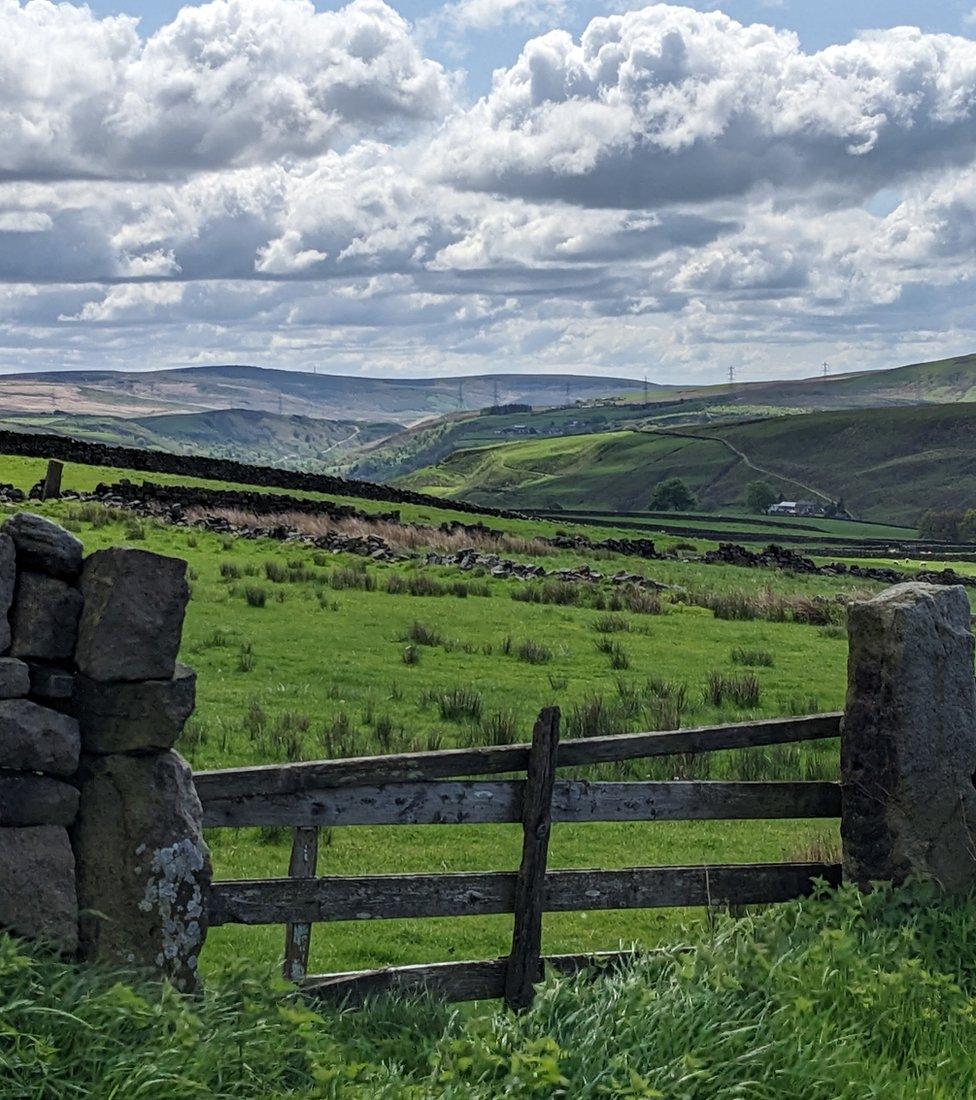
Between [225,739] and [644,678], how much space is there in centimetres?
878

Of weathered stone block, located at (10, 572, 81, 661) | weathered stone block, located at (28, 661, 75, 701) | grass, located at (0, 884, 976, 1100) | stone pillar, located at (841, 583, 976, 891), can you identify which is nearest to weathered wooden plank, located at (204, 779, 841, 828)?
stone pillar, located at (841, 583, 976, 891)

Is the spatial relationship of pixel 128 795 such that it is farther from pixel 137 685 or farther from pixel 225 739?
pixel 225 739

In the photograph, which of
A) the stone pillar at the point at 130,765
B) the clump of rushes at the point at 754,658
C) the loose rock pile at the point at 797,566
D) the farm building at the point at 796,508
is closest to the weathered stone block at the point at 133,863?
the stone pillar at the point at 130,765

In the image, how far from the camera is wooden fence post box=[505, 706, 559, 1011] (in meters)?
8.87

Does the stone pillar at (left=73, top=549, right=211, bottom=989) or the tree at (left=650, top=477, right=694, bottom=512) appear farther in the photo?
the tree at (left=650, top=477, right=694, bottom=512)

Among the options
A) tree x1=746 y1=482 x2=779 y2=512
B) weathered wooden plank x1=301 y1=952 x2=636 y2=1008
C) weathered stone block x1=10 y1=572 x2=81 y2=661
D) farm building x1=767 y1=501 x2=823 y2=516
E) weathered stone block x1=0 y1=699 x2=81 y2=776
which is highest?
tree x1=746 y1=482 x2=779 y2=512

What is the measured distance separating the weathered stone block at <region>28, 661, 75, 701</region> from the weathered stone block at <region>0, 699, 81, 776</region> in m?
0.11

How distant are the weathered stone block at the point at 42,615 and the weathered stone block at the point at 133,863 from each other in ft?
2.18

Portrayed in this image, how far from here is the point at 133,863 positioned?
7.51 meters

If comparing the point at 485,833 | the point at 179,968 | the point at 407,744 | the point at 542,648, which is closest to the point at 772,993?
the point at 179,968

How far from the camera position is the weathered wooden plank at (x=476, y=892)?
8.40 m

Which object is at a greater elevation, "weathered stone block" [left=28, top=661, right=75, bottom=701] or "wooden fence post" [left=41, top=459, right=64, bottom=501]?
"wooden fence post" [left=41, top=459, right=64, bottom=501]

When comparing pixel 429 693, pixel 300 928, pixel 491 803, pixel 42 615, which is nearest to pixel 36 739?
pixel 42 615

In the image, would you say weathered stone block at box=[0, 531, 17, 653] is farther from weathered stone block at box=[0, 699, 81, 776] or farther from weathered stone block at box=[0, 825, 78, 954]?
weathered stone block at box=[0, 825, 78, 954]
